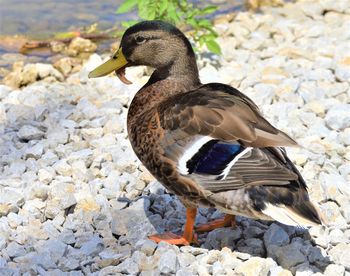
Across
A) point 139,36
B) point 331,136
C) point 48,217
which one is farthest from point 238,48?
point 48,217

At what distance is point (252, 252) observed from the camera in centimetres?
400

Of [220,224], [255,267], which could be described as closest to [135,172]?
[220,224]

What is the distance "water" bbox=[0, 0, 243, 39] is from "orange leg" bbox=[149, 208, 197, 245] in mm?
3480

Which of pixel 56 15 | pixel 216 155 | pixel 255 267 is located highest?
pixel 216 155

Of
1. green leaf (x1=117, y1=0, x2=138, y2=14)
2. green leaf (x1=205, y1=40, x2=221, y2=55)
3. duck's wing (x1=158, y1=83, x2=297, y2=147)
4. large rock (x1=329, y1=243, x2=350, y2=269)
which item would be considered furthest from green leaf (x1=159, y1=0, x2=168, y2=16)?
large rock (x1=329, y1=243, x2=350, y2=269)

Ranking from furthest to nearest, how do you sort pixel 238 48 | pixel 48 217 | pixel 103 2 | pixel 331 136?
pixel 103 2
pixel 238 48
pixel 331 136
pixel 48 217

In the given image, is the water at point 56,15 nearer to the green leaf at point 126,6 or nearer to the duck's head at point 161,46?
the green leaf at point 126,6

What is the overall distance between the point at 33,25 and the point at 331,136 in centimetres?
332

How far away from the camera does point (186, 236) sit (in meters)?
4.09

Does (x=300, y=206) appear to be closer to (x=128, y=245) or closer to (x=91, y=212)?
(x=128, y=245)

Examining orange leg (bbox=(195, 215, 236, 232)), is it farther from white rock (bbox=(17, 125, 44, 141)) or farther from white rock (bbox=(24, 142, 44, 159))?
white rock (bbox=(17, 125, 44, 141))

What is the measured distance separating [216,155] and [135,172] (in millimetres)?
1075

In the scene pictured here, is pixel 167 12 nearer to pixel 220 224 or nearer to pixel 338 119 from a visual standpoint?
pixel 338 119

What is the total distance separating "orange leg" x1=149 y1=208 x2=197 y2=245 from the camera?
407 cm
